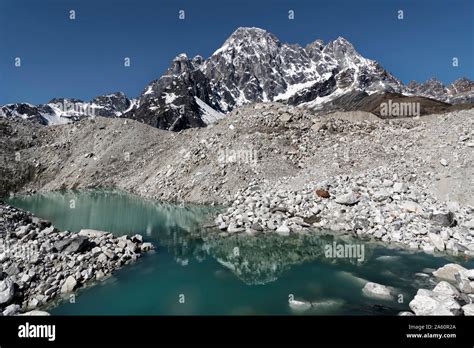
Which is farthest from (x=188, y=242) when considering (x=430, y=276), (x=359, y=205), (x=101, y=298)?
(x=430, y=276)

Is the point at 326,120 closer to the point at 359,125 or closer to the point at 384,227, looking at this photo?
the point at 359,125

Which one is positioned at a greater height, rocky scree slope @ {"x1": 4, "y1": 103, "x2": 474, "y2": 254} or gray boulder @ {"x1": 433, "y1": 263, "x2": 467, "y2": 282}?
rocky scree slope @ {"x1": 4, "y1": 103, "x2": 474, "y2": 254}

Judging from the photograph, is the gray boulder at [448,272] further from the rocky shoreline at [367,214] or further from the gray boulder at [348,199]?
the gray boulder at [348,199]

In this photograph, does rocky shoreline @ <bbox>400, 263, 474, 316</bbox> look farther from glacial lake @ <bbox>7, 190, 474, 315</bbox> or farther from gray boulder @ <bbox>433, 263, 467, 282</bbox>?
glacial lake @ <bbox>7, 190, 474, 315</bbox>

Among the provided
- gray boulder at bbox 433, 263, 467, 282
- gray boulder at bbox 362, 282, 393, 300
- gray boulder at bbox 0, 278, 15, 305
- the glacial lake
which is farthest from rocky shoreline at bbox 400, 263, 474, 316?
gray boulder at bbox 0, 278, 15, 305

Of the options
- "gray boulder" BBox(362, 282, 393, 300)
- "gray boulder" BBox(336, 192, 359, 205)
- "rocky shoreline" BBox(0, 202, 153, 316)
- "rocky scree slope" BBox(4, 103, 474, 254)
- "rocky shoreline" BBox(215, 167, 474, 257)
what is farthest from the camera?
"gray boulder" BBox(336, 192, 359, 205)

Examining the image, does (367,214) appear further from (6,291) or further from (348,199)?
(6,291)
